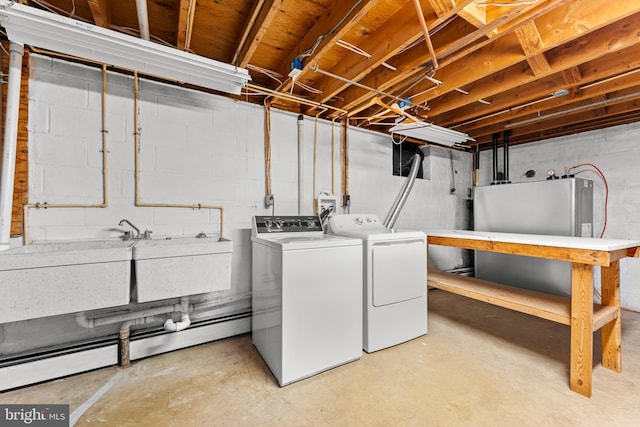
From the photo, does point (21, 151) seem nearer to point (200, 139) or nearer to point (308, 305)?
point (200, 139)

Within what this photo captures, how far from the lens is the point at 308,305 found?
6.10 ft

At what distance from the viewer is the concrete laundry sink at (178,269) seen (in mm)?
1775

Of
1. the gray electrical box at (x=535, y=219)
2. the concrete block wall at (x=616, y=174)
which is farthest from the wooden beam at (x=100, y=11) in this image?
the concrete block wall at (x=616, y=174)

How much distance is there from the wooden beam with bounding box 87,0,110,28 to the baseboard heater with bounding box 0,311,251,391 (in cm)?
222

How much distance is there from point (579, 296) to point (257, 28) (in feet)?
8.85

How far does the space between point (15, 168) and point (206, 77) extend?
142 cm

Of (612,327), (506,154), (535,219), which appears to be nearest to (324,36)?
(612,327)

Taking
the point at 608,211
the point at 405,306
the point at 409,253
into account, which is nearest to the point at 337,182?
the point at 409,253

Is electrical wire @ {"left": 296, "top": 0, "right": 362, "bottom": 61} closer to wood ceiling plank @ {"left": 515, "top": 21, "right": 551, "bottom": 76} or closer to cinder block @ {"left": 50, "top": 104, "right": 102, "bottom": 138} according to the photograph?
wood ceiling plank @ {"left": 515, "top": 21, "right": 551, "bottom": 76}

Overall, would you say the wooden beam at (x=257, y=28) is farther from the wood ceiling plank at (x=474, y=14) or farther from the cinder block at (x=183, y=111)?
the wood ceiling plank at (x=474, y=14)

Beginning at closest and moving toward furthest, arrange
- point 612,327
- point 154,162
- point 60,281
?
point 60,281 → point 612,327 → point 154,162

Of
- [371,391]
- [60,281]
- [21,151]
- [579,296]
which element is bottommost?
[371,391]

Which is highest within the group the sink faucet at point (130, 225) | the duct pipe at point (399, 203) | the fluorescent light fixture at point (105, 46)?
the fluorescent light fixture at point (105, 46)

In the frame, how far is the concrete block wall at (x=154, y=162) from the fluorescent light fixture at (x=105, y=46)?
1.40ft
